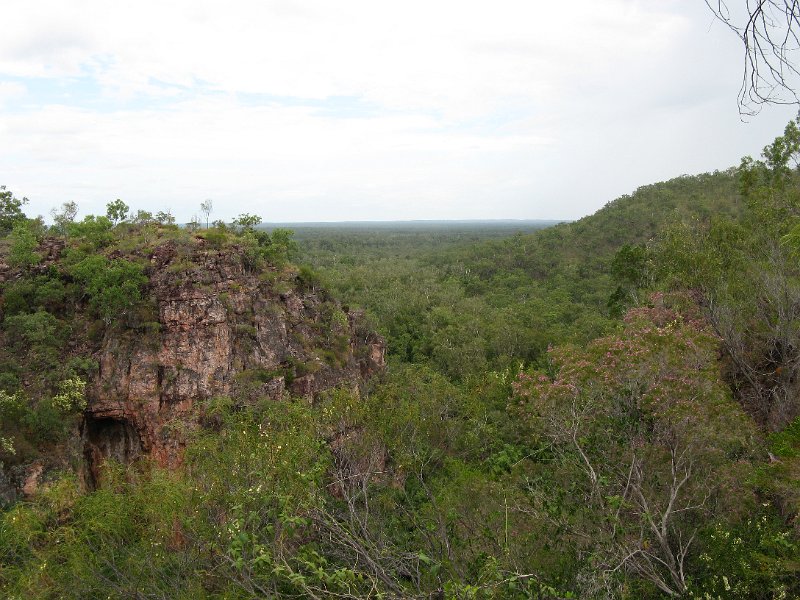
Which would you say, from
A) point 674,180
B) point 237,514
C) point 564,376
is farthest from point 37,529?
point 674,180

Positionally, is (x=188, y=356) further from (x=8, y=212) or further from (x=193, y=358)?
(x=8, y=212)

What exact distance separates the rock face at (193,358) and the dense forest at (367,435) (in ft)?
0.26

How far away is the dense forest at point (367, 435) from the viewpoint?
616cm

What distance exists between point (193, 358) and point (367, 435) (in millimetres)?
6912

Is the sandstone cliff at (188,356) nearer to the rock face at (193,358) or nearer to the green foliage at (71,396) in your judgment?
the rock face at (193,358)

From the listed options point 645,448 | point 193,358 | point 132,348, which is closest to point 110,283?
point 132,348

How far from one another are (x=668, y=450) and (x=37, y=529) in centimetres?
1277

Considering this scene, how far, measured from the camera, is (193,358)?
16672 mm

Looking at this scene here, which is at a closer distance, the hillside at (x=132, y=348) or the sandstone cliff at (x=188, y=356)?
the hillside at (x=132, y=348)

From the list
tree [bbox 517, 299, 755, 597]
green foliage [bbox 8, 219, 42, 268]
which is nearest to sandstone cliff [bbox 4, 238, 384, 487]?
green foliage [bbox 8, 219, 42, 268]

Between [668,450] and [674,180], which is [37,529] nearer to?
[668,450]

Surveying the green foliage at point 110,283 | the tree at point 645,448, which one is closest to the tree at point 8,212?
the green foliage at point 110,283

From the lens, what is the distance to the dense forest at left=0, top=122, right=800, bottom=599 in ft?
20.2

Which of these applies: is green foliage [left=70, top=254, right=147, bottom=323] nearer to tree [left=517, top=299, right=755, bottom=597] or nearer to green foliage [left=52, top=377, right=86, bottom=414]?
green foliage [left=52, top=377, right=86, bottom=414]
